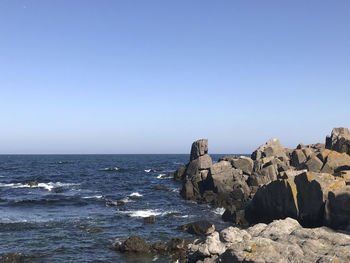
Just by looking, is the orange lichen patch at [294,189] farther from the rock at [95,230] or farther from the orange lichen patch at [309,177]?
the rock at [95,230]

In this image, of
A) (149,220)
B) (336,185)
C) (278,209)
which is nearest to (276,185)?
(278,209)

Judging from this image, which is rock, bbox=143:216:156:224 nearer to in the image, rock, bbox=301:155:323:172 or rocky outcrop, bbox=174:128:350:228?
rocky outcrop, bbox=174:128:350:228

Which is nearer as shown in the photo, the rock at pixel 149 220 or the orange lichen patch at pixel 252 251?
the orange lichen patch at pixel 252 251

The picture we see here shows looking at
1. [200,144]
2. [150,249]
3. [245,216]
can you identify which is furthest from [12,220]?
[200,144]

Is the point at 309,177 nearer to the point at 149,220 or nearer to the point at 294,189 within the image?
the point at 294,189

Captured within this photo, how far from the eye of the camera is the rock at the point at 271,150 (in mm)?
62469

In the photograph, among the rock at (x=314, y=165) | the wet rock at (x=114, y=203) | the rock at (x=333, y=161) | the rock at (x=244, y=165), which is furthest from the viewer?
the rock at (x=244, y=165)

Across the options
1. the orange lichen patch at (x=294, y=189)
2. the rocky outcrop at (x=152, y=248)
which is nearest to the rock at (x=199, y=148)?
the orange lichen patch at (x=294, y=189)

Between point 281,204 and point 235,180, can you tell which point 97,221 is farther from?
point 235,180

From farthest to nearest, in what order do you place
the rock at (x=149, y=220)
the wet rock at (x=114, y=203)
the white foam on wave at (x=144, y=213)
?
the wet rock at (x=114, y=203)
the white foam on wave at (x=144, y=213)
the rock at (x=149, y=220)

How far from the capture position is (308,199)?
25297 mm

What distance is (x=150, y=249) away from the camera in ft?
82.5

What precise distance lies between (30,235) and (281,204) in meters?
22.9

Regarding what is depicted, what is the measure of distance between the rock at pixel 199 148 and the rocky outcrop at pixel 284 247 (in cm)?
5793
